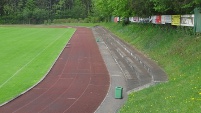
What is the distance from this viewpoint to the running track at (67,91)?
15.0 meters

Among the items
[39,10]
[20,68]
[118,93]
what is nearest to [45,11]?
[39,10]

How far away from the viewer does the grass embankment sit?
40.9 feet

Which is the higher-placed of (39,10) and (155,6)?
(39,10)

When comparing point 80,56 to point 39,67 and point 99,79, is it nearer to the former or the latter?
point 39,67

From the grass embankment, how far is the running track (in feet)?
7.38

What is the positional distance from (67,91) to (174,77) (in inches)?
243

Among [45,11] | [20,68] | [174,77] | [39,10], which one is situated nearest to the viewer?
[174,77]

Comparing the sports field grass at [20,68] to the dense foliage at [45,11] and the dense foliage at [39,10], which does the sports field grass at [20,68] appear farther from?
the dense foliage at [39,10]

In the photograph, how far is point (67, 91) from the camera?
712 inches

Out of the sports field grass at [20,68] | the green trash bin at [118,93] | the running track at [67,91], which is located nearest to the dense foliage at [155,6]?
the running track at [67,91]

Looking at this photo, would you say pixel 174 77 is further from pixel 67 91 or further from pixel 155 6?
pixel 155 6

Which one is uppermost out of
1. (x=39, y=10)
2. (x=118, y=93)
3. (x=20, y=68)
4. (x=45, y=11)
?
(x=39, y=10)

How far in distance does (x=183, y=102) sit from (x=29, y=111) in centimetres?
686

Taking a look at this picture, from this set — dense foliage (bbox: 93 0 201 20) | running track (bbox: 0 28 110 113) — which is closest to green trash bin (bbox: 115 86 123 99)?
running track (bbox: 0 28 110 113)
